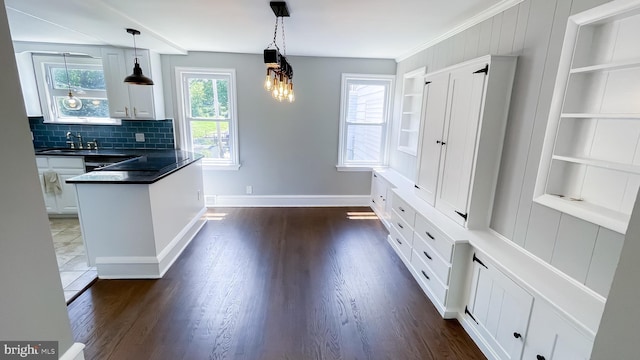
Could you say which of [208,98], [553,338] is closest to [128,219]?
[208,98]

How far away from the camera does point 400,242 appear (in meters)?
3.20

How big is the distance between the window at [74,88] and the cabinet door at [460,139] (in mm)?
4726

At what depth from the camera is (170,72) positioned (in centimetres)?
421

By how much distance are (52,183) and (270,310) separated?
3887 millimetres

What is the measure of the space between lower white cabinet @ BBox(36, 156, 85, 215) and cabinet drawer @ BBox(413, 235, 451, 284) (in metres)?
4.49

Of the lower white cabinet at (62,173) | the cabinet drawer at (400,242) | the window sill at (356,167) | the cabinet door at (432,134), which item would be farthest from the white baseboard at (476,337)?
the lower white cabinet at (62,173)

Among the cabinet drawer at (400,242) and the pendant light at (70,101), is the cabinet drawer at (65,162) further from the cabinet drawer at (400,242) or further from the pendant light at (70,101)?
the cabinet drawer at (400,242)

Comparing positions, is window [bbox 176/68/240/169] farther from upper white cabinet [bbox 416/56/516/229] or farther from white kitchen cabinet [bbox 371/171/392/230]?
upper white cabinet [bbox 416/56/516/229]

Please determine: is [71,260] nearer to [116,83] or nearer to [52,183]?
[52,183]

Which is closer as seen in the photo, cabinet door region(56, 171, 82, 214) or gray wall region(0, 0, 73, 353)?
gray wall region(0, 0, 73, 353)

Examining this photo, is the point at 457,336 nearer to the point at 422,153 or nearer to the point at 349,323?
the point at 349,323

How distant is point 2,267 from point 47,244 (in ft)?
0.59

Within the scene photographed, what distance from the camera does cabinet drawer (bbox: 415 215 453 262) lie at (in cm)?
215

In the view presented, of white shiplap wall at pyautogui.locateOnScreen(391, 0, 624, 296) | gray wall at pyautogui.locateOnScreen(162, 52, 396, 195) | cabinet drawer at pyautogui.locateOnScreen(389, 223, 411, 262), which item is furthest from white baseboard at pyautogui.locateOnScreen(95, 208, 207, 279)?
white shiplap wall at pyautogui.locateOnScreen(391, 0, 624, 296)
